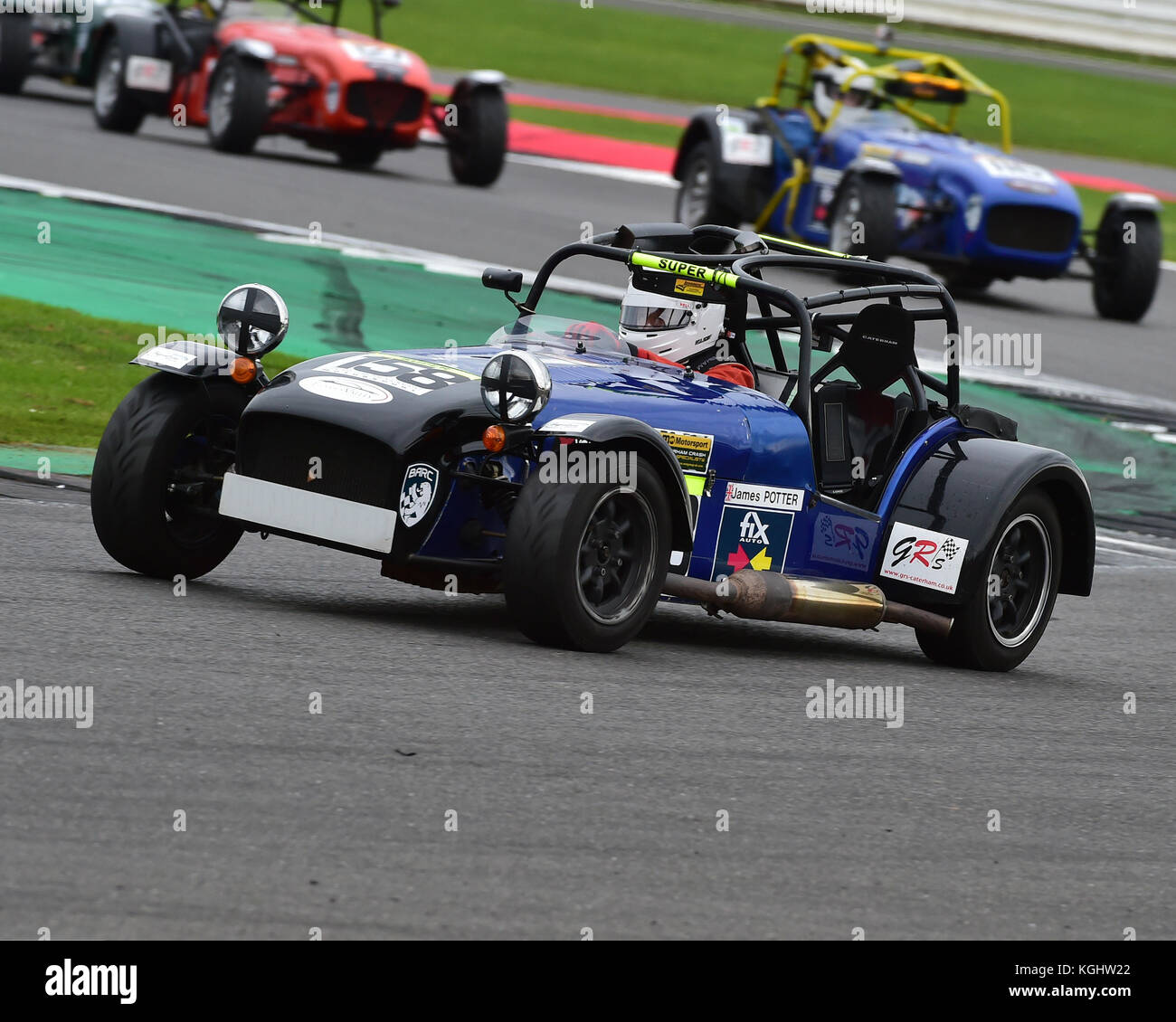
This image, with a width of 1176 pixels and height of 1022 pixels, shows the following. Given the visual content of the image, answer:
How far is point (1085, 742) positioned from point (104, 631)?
2998mm

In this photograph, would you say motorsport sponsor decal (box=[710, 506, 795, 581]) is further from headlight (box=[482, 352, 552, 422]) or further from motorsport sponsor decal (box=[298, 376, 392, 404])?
motorsport sponsor decal (box=[298, 376, 392, 404])

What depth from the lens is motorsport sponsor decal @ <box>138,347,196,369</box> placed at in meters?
7.41

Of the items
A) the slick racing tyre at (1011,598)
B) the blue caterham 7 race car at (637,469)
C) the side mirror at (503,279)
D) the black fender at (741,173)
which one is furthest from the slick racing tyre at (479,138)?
the slick racing tyre at (1011,598)

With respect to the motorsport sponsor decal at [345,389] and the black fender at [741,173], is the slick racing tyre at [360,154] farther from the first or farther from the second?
the motorsport sponsor decal at [345,389]

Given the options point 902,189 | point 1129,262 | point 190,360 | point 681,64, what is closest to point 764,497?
point 190,360

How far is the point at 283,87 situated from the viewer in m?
20.4

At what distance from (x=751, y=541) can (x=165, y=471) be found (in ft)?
6.52

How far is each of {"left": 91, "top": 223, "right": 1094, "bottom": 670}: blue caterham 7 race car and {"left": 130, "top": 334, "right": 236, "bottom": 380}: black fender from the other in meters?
0.01

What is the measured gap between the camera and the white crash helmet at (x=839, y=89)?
1945 centimetres

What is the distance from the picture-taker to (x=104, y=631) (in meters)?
6.57

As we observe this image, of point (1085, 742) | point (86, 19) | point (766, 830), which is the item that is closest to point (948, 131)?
point (86, 19)

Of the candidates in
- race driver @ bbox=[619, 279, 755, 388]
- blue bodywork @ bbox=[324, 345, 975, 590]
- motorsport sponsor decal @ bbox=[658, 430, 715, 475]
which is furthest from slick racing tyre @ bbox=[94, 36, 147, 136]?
motorsport sponsor decal @ bbox=[658, 430, 715, 475]

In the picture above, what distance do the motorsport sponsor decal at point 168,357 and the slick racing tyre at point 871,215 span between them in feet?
35.4
